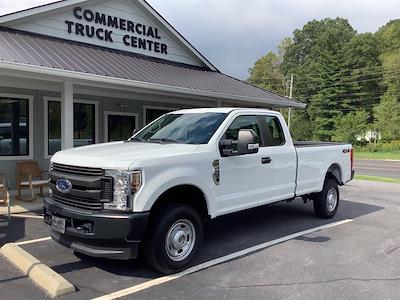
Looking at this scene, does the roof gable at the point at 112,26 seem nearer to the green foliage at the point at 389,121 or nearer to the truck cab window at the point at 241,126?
the truck cab window at the point at 241,126

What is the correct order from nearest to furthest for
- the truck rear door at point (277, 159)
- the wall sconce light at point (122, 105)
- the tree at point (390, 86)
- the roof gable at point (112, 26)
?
1. the truck rear door at point (277, 159)
2. the roof gable at point (112, 26)
3. the wall sconce light at point (122, 105)
4. the tree at point (390, 86)

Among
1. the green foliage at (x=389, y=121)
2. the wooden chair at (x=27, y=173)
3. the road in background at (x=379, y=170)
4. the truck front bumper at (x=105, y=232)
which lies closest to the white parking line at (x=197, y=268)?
the truck front bumper at (x=105, y=232)

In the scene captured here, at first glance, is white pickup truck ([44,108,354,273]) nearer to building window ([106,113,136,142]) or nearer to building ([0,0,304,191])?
building ([0,0,304,191])

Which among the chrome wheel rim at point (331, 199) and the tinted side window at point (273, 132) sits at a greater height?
the tinted side window at point (273, 132)

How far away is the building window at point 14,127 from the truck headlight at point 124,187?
24.9 ft

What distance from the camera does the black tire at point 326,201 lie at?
8281 mm

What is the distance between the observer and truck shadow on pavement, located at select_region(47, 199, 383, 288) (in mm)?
5383

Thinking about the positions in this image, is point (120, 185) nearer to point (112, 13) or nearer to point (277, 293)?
point (277, 293)

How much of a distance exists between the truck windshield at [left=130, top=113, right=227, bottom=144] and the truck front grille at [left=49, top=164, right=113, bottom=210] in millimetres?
1398

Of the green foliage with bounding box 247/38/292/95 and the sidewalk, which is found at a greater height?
the green foliage with bounding box 247/38/292/95

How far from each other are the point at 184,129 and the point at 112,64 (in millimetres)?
5688

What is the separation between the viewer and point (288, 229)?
7504 mm

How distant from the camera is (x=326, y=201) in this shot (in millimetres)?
8344

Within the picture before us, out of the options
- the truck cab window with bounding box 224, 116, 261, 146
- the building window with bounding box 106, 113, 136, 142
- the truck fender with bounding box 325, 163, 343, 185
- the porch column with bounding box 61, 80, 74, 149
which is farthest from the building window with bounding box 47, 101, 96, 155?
the truck fender with bounding box 325, 163, 343, 185
